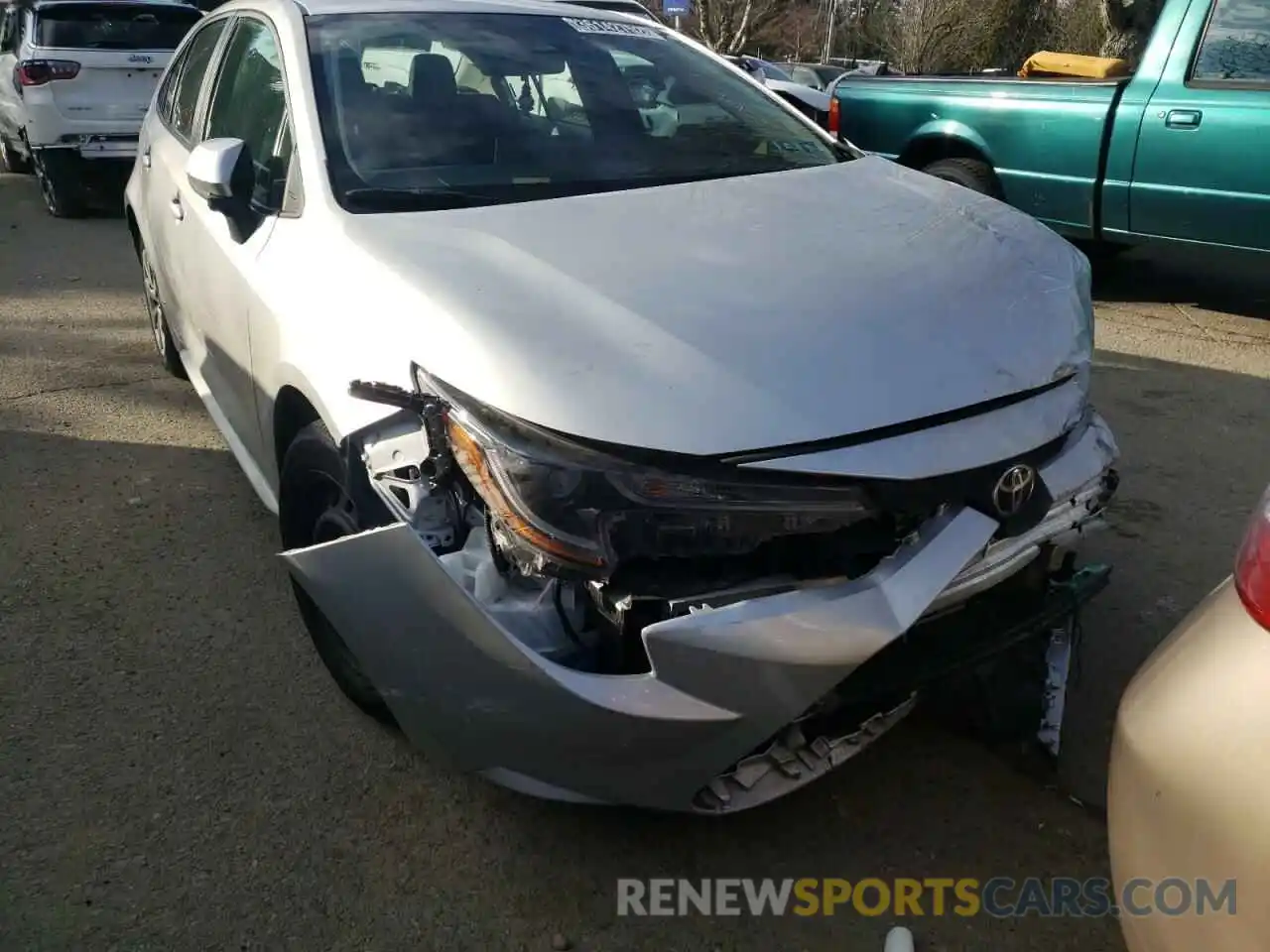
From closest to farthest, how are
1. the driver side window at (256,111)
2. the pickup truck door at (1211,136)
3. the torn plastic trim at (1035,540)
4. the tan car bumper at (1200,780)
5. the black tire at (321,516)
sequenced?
the tan car bumper at (1200,780)
the torn plastic trim at (1035,540)
the black tire at (321,516)
the driver side window at (256,111)
the pickup truck door at (1211,136)

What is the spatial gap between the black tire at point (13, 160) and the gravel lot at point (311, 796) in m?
9.25

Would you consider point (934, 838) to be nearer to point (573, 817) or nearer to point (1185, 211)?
point (573, 817)

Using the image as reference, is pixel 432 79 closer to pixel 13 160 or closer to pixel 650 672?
pixel 650 672

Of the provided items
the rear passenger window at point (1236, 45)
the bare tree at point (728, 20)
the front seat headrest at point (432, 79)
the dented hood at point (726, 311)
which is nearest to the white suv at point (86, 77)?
the front seat headrest at point (432, 79)

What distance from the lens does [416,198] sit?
2.71 metres

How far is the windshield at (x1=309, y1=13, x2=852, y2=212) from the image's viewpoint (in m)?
2.83

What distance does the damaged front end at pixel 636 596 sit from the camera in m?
1.88

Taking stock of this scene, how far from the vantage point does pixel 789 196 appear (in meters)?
2.90

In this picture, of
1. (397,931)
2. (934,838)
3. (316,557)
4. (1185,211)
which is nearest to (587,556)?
(316,557)

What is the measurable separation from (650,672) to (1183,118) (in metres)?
5.18

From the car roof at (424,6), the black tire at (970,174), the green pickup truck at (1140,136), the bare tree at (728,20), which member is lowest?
the bare tree at (728,20)

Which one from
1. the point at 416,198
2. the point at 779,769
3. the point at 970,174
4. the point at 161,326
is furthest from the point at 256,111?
the point at 970,174

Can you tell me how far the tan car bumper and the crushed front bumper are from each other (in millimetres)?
430

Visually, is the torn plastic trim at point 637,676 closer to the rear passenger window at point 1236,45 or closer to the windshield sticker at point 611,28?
the windshield sticker at point 611,28
